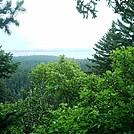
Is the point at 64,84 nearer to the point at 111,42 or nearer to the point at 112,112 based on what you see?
the point at 112,112

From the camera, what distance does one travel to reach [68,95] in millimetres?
12242

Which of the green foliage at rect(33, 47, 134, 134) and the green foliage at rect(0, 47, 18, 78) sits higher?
the green foliage at rect(0, 47, 18, 78)

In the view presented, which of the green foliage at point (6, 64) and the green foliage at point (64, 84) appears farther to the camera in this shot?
the green foliage at point (64, 84)

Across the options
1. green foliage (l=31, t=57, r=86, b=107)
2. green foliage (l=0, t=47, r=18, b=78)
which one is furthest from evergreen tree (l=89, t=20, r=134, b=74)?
green foliage (l=0, t=47, r=18, b=78)

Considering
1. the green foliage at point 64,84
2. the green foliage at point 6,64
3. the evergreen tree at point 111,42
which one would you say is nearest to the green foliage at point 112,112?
the green foliage at point 6,64

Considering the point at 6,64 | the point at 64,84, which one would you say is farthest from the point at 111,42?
the point at 6,64

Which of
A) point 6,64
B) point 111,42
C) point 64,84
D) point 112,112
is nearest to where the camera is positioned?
point 112,112

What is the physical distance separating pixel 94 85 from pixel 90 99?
2503 millimetres

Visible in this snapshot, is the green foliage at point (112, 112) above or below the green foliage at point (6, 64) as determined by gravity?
below

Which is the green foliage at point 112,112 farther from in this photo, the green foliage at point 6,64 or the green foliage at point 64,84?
the green foliage at point 64,84

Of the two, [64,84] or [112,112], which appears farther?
[64,84]

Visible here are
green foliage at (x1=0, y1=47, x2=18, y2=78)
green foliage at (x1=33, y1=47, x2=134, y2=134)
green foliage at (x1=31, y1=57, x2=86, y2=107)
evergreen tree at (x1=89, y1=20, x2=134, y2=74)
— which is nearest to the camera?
green foliage at (x1=33, y1=47, x2=134, y2=134)

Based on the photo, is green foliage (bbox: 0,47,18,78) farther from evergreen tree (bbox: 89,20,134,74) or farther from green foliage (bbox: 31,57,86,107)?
evergreen tree (bbox: 89,20,134,74)

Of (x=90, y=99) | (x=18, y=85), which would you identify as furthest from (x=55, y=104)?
(x=18, y=85)
